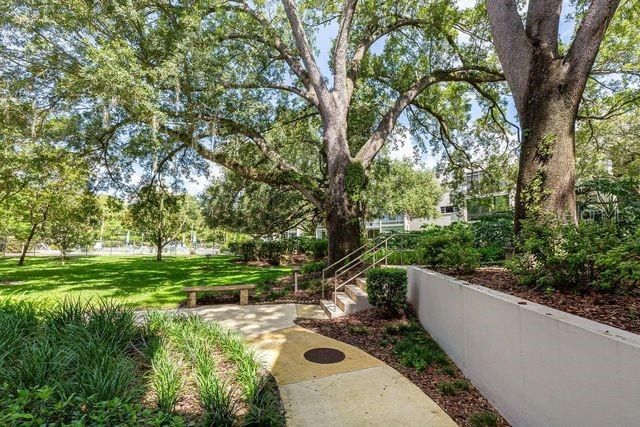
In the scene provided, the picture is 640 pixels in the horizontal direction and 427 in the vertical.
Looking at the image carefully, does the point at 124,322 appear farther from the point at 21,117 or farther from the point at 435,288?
the point at 21,117

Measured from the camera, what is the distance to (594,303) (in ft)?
8.52

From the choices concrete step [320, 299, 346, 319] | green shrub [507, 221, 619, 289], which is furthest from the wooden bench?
green shrub [507, 221, 619, 289]

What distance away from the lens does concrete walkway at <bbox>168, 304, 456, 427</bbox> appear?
2846 mm

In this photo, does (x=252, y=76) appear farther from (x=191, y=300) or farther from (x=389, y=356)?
(x=389, y=356)

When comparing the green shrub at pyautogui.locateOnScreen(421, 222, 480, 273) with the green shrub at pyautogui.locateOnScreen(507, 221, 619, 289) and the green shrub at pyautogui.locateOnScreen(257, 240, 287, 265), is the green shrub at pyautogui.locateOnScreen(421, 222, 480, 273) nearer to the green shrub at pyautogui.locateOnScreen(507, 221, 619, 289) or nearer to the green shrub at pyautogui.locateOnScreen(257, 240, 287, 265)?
the green shrub at pyautogui.locateOnScreen(507, 221, 619, 289)

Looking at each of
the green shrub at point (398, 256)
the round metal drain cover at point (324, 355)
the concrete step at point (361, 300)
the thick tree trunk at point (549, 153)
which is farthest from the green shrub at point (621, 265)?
the green shrub at point (398, 256)

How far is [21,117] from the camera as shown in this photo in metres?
8.28

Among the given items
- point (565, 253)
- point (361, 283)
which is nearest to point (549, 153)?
point (565, 253)

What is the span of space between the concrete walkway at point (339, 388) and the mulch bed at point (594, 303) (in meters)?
1.46

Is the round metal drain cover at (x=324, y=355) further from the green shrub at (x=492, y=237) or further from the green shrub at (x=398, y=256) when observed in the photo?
the green shrub at (x=492, y=237)

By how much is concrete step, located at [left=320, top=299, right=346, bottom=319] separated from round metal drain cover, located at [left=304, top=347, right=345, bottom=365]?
1547mm

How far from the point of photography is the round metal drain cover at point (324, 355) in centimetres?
411

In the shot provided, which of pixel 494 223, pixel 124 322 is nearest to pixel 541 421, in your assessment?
pixel 124 322

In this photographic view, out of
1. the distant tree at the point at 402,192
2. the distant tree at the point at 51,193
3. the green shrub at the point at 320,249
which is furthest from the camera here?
the distant tree at the point at 402,192
